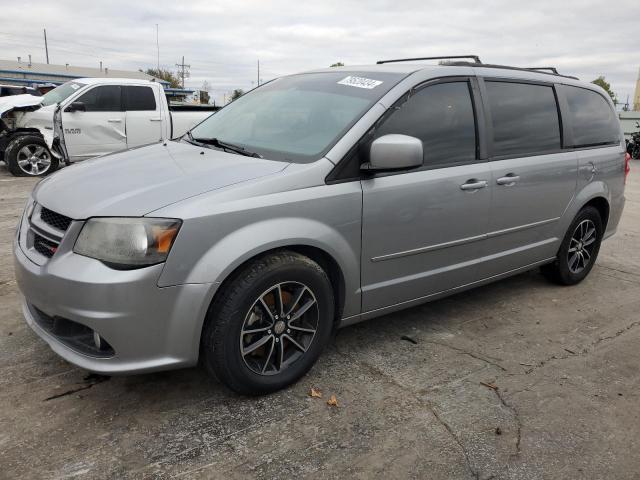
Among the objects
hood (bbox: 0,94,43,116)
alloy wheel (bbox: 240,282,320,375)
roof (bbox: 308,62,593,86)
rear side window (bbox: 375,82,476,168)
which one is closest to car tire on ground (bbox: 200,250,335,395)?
alloy wheel (bbox: 240,282,320,375)

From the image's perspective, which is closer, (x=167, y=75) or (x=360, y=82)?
(x=360, y=82)

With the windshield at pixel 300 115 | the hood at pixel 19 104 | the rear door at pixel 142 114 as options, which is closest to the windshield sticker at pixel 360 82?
the windshield at pixel 300 115

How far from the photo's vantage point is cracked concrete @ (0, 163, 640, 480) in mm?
2344

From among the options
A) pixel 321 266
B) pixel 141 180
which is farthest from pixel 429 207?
pixel 141 180

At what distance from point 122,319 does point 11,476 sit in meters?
0.74

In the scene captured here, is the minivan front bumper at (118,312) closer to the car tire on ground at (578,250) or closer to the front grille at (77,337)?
the front grille at (77,337)

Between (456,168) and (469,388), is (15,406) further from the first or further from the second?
(456,168)

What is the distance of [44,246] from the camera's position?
8.68 ft

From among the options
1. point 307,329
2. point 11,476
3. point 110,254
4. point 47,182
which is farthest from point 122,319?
point 47,182

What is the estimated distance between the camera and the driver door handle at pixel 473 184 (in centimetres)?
344

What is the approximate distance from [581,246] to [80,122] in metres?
8.30

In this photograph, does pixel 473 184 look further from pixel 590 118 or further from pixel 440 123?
pixel 590 118

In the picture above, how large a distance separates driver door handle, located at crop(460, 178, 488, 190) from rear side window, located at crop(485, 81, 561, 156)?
1.00 feet

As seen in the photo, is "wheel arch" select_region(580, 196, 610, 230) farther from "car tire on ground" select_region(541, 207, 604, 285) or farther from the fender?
the fender
